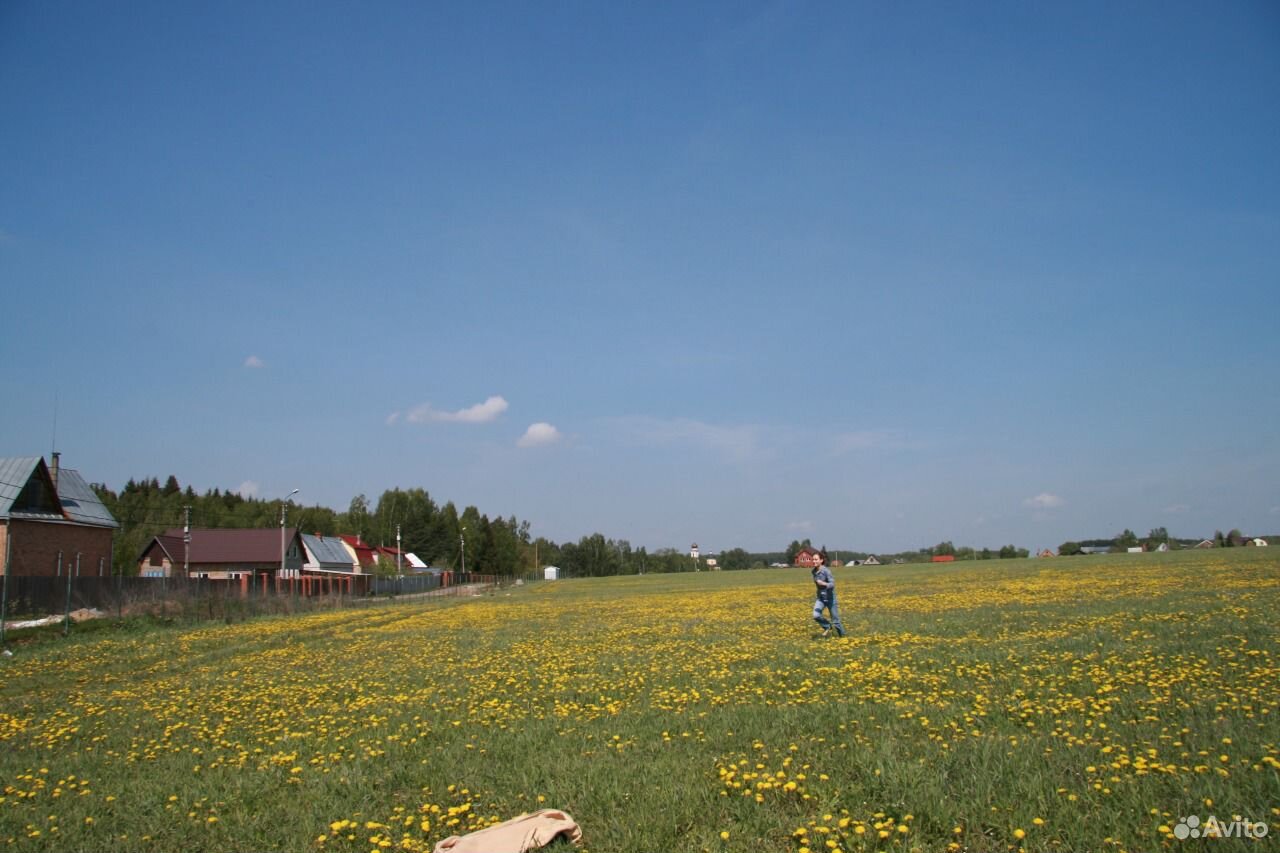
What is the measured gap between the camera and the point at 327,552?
105 metres

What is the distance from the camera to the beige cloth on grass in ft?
19.4

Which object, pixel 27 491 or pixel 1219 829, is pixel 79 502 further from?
pixel 1219 829

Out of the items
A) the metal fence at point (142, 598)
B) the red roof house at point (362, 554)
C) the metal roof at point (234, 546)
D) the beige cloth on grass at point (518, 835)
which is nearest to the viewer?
the beige cloth on grass at point (518, 835)

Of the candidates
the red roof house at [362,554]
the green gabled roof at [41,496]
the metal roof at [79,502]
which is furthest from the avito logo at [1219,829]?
the red roof house at [362,554]

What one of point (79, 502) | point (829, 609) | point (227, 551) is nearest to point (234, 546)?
point (227, 551)

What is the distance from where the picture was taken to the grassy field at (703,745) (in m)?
6.20

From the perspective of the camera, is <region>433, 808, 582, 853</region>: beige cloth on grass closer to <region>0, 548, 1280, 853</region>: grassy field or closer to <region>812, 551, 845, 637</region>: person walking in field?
<region>0, 548, 1280, 853</region>: grassy field

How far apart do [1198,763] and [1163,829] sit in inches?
76.0

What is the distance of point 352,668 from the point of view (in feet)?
58.4

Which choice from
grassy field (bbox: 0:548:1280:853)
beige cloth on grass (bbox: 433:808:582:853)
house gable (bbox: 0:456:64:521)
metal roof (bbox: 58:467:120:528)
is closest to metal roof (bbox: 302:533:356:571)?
metal roof (bbox: 58:467:120:528)

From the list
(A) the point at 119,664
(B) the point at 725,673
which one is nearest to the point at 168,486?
(A) the point at 119,664

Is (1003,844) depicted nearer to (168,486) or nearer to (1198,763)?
(1198,763)

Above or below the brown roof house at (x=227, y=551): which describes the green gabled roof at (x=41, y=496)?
above

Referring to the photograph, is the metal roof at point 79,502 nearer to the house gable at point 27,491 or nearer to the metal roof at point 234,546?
the house gable at point 27,491
